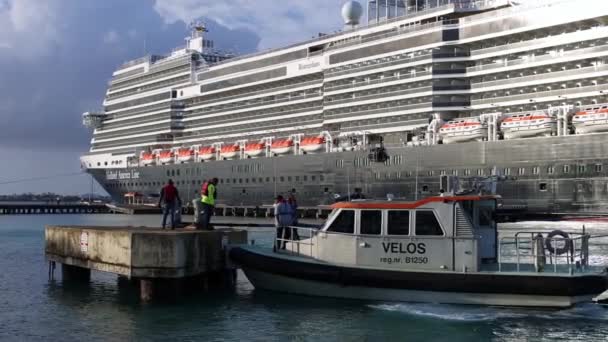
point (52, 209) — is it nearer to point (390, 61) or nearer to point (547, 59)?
point (390, 61)

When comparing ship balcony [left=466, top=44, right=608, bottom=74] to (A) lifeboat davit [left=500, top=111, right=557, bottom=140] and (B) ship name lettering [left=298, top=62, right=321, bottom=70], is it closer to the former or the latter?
(A) lifeboat davit [left=500, top=111, right=557, bottom=140]

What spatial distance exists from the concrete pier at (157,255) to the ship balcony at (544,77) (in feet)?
88.5

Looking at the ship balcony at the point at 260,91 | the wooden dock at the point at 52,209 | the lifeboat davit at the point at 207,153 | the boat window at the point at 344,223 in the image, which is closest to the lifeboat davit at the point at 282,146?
the ship balcony at the point at 260,91

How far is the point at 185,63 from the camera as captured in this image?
73.5m

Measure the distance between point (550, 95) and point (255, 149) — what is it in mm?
23779

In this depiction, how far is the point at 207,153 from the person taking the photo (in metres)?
63.9

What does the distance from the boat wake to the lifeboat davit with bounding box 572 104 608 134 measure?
74.7 feet

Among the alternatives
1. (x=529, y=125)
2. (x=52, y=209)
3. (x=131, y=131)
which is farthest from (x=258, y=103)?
(x=52, y=209)

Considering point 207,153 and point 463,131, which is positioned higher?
point 463,131

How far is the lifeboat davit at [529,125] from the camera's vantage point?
128ft

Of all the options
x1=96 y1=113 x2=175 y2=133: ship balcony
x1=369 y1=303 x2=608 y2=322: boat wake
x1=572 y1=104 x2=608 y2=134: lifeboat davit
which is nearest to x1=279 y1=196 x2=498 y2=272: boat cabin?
x1=369 y1=303 x2=608 y2=322: boat wake

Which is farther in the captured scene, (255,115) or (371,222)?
(255,115)

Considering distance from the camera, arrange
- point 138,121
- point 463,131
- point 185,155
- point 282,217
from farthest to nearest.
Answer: point 138,121, point 185,155, point 463,131, point 282,217

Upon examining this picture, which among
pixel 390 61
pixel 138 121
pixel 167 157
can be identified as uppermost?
pixel 390 61
